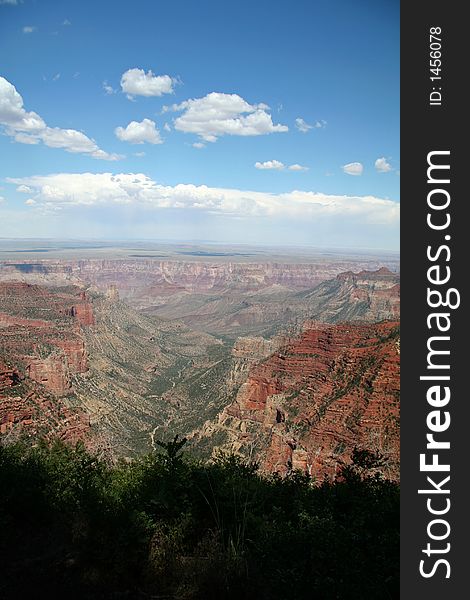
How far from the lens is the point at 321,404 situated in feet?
126

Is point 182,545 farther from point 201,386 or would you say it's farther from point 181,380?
point 181,380

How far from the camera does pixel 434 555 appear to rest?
3.61 meters

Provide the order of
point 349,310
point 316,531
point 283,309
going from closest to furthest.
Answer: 1. point 316,531
2. point 349,310
3. point 283,309

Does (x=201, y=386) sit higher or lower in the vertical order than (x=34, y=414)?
lower

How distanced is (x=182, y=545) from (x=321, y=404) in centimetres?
3282

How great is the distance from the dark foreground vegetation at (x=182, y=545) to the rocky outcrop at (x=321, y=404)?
1362cm

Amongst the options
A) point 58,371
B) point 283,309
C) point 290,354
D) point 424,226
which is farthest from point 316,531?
point 283,309

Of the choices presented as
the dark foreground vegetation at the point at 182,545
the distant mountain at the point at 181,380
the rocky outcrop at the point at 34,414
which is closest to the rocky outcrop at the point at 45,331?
the distant mountain at the point at 181,380

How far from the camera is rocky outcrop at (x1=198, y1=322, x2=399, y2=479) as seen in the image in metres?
31.2

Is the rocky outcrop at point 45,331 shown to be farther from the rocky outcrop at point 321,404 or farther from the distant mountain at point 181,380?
the rocky outcrop at point 321,404

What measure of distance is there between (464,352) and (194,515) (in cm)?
612

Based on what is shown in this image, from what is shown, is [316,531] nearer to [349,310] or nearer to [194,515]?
[194,515]

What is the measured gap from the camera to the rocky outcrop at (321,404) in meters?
31.2

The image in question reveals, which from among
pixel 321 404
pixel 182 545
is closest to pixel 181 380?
pixel 321 404
